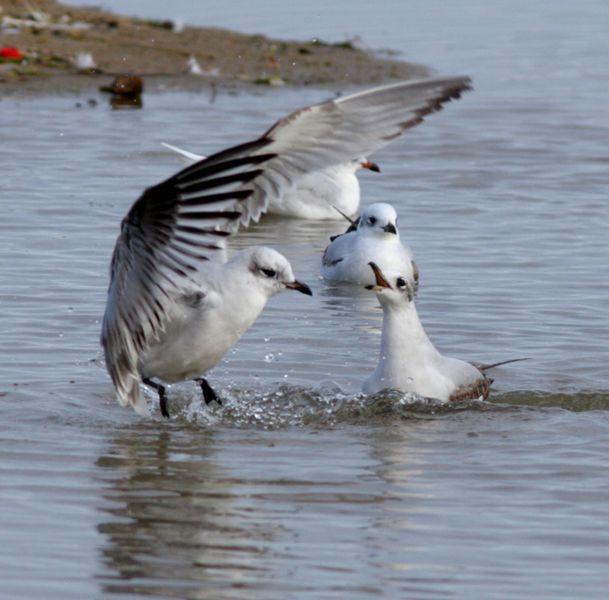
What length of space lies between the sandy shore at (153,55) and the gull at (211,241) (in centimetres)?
1012

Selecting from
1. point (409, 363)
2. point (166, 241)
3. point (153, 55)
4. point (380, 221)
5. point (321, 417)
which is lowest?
point (321, 417)

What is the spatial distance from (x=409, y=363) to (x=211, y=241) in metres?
1.66

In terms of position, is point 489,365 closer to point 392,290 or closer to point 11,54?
point 392,290

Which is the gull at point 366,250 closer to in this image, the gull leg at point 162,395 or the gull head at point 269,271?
the gull leg at point 162,395

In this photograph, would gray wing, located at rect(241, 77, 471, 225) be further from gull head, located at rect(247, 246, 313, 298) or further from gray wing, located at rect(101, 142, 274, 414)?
gull head, located at rect(247, 246, 313, 298)

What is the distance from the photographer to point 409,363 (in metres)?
7.73

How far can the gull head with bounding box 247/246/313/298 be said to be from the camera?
7020 millimetres

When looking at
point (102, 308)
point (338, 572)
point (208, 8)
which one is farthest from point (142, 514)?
point (208, 8)

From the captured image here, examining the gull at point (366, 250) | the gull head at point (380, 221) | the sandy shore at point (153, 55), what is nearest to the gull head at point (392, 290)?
the gull at point (366, 250)

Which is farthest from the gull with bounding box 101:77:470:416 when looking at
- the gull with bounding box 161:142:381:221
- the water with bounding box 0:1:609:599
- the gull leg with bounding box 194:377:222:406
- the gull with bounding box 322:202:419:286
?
the gull with bounding box 161:142:381:221

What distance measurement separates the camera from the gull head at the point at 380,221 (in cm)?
1088

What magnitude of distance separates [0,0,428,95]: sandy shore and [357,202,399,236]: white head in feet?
21.9

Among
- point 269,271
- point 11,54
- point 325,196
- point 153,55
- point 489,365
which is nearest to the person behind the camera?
point 269,271

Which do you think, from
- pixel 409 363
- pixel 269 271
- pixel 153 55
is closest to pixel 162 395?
pixel 269 271
